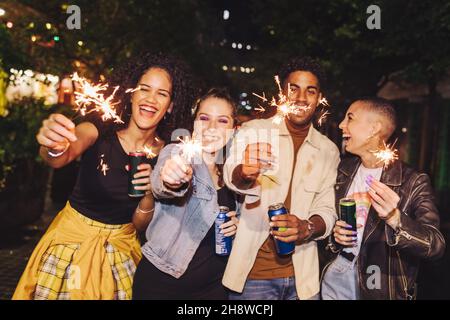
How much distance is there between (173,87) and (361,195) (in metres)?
1.88

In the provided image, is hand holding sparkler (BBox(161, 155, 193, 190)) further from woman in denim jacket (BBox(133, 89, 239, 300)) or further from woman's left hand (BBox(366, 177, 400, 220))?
woman's left hand (BBox(366, 177, 400, 220))

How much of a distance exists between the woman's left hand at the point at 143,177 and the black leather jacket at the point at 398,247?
1674 mm

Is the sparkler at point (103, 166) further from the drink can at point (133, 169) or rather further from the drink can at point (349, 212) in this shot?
the drink can at point (349, 212)

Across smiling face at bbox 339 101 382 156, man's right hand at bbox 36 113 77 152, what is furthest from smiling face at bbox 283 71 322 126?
man's right hand at bbox 36 113 77 152

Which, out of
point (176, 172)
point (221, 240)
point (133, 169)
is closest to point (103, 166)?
point (133, 169)

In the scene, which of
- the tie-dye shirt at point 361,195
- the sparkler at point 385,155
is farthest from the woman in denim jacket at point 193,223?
the sparkler at point 385,155

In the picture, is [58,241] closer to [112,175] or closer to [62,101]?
[112,175]

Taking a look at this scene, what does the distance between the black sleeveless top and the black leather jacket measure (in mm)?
1810

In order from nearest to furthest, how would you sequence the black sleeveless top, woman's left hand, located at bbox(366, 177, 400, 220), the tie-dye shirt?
woman's left hand, located at bbox(366, 177, 400, 220) → the black sleeveless top → the tie-dye shirt

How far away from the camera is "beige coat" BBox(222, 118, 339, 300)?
131 inches

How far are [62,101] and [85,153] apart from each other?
27.3ft

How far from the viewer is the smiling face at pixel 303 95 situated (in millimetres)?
3629

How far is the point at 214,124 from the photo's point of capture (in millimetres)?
3422
